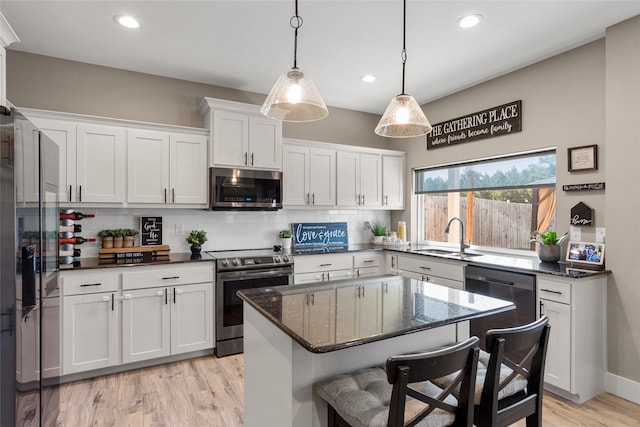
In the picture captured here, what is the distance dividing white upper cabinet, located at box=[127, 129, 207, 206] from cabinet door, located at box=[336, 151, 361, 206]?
→ 1638 millimetres

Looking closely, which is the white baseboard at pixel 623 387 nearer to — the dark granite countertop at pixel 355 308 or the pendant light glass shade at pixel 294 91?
the dark granite countertop at pixel 355 308

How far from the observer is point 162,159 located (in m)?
3.41

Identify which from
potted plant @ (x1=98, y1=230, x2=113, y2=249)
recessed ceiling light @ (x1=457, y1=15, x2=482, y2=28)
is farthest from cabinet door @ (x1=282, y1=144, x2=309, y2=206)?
recessed ceiling light @ (x1=457, y1=15, x2=482, y2=28)

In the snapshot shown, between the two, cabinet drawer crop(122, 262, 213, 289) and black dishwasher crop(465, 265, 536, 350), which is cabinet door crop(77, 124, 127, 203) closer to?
cabinet drawer crop(122, 262, 213, 289)

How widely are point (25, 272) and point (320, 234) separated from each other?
328cm

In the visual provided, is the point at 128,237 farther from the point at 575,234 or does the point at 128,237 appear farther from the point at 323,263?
the point at 575,234

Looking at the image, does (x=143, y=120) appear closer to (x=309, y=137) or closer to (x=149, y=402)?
(x=309, y=137)

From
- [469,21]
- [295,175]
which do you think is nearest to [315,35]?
[469,21]

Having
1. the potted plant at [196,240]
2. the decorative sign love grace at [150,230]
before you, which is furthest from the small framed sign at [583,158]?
the decorative sign love grace at [150,230]

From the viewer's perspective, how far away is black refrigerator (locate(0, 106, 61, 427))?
150 cm

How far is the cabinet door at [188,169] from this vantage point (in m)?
3.46

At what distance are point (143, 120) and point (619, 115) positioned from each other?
418 centimetres

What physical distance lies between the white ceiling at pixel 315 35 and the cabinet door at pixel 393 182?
48.1 inches

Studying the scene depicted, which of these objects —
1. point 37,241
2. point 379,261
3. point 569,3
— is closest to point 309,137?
point 379,261
